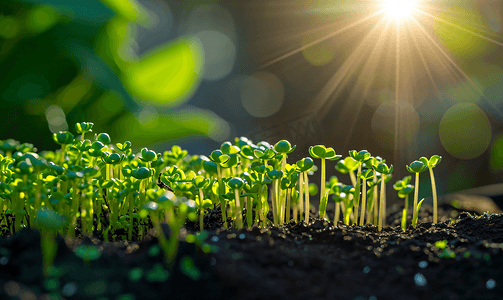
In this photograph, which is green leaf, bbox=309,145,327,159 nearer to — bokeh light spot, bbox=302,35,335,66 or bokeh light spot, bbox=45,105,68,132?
bokeh light spot, bbox=45,105,68,132

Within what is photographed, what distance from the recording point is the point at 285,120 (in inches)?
141

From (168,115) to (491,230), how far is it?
7.99 ft

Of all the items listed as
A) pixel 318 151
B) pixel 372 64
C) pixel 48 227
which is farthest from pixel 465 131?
pixel 48 227

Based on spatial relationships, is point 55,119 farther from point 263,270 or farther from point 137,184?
point 263,270

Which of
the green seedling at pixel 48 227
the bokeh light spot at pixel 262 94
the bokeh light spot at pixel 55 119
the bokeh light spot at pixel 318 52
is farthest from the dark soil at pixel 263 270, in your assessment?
the bokeh light spot at pixel 262 94

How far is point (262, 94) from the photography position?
4250 mm

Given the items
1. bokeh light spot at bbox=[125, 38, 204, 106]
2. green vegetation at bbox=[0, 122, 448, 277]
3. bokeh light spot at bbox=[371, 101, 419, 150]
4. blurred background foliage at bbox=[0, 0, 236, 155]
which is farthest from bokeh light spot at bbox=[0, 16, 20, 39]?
bokeh light spot at bbox=[371, 101, 419, 150]

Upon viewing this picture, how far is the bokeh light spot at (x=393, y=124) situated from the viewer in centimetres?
→ 289

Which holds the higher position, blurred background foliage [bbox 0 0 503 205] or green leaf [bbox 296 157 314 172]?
blurred background foliage [bbox 0 0 503 205]

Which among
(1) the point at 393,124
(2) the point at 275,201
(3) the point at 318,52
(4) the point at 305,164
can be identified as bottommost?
(2) the point at 275,201

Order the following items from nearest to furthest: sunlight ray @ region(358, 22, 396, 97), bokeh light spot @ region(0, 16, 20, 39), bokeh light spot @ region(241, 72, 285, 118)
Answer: bokeh light spot @ region(0, 16, 20, 39) < sunlight ray @ region(358, 22, 396, 97) < bokeh light spot @ region(241, 72, 285, 118)

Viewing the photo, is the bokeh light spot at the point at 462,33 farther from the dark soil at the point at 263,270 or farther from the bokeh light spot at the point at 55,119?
the bokeh light spot at the point at 55,119

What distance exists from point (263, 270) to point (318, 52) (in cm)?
326

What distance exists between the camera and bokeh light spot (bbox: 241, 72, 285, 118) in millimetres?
4012
